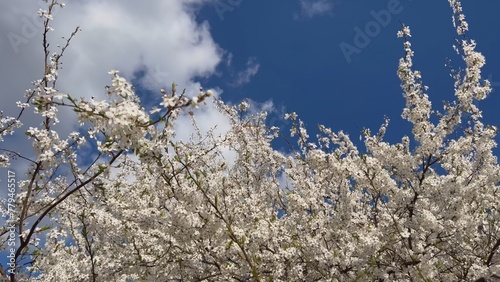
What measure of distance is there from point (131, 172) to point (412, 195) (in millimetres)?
5656

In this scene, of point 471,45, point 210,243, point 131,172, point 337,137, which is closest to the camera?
point 210,243

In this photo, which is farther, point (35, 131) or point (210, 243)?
point (210, 243)

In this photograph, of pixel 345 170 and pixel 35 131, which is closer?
pixel 35 131

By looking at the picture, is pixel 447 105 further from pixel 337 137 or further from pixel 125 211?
pixel 125 211

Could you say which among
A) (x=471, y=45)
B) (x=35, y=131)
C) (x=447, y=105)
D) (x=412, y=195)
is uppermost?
(x=471, y=45)

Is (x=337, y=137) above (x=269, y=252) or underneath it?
above

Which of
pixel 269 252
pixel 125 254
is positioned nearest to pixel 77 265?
pixel 125 254

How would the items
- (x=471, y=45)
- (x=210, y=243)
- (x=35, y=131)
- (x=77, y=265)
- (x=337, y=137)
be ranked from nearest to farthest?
(x=35, y=131), (x=210, y=243), (x=77, y=265), (x=471, y=45), (x=337, y=137)

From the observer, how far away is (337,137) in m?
10.7

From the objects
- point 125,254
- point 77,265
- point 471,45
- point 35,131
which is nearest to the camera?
point 35,131

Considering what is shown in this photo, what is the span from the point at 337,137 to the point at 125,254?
604 cm

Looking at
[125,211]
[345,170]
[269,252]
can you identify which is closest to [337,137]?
[345,170]

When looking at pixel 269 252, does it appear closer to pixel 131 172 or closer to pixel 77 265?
pixel 77 265

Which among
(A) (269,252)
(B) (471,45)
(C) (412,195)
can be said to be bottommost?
(A) (269,252)
